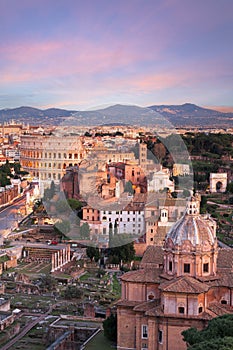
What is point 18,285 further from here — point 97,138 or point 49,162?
point 97,138

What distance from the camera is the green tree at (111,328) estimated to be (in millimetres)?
12953

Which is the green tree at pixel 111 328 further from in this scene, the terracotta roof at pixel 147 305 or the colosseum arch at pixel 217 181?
the colosseum arch at pixel 217 181

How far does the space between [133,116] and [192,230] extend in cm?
1553

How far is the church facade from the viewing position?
11.6 metres

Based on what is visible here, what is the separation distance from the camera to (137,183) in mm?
29750

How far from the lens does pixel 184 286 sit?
11.6m

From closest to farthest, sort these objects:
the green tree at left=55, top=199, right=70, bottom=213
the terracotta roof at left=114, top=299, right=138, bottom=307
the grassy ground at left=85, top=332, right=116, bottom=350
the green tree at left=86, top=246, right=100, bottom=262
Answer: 1. the terracotta roof at left=114, top=299, right=138, bottom=307
2. the grassy ground at left=85, top=332, right=116, bottom=350
3. the green tree at left=86, top=246, right=100, bottom=262
4. the green tree at left=55, top=199, right=70, bottom=213

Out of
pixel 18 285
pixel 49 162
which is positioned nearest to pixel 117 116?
pixel 18 285

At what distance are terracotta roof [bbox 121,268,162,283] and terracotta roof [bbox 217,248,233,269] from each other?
1.31 meters

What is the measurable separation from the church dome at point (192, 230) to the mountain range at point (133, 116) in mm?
14006

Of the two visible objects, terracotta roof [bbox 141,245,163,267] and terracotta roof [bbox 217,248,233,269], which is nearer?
terracotta roof [bbox 217,248,233,269]

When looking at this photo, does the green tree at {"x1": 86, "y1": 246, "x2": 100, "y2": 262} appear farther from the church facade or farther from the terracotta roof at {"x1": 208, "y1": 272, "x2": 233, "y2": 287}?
the terracotta roof at {"x1": 208, "y1": 272, "x2": 233, "y2": 287}

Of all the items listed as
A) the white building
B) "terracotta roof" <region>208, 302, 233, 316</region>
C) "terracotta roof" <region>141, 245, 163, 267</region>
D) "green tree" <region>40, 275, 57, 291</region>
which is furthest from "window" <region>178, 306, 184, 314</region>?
the white building

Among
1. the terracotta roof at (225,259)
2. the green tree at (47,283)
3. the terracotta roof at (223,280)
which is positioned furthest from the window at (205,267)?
the green tree at (47,283)
